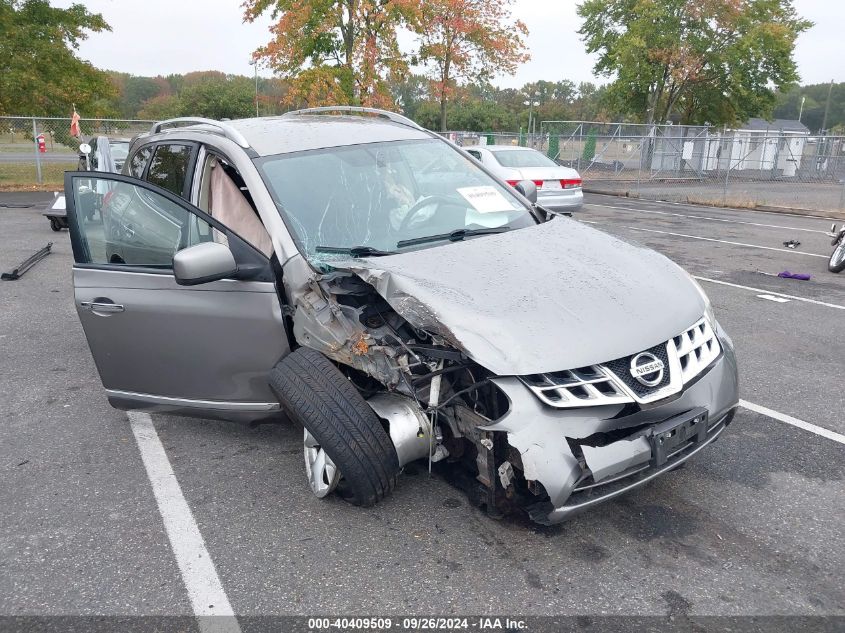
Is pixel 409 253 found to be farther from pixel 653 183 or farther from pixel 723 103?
pixel 723 103

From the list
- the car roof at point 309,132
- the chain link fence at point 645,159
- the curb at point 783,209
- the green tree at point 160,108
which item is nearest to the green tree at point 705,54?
the chain link fence at point 645,159

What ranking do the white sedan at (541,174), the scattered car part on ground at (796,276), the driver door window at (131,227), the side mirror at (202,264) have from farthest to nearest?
1. the white sedan at (541,174)
2. the scattered car part on ground at (796,276)
3. the driver door window at (131,227)
4. the side mirror at (202,264)

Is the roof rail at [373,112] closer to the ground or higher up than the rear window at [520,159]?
higher up

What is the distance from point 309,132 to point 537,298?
205 centimetres

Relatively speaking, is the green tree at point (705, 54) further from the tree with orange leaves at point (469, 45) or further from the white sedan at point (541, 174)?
the white sedan at point (541, 174)

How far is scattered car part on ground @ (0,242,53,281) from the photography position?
789 centimetres

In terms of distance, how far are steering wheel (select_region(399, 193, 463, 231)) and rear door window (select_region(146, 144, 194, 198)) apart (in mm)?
1364

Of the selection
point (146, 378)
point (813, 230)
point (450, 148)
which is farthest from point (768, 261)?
point (146, 378)

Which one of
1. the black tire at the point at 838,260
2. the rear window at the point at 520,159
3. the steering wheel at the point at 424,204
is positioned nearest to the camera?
the steering wheel at the point at 424,204

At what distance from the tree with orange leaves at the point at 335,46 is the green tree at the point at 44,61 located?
28.9ft

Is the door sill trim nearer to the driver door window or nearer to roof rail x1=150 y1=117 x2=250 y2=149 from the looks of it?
the driver door window

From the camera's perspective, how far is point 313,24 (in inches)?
719

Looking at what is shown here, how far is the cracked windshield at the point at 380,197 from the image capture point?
3.43 meters

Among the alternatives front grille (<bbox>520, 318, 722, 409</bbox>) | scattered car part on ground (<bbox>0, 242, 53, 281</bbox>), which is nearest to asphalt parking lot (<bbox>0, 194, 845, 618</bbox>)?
front grille (<bbox>520, 318, 722, 409</bbox>)
